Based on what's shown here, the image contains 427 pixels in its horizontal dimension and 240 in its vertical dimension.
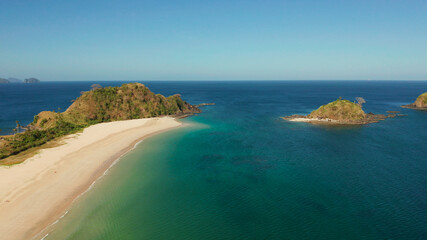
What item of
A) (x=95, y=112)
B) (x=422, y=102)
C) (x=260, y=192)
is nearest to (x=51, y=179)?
(x=260, y=192)

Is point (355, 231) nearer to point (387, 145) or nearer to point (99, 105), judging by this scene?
point (387, 145)

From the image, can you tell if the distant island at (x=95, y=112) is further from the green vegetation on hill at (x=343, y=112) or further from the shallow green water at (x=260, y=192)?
Answer: the green vegetation on hill at (x=343, y=112)

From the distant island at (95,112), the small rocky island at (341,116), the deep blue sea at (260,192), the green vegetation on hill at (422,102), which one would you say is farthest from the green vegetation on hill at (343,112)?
the distant island at (95,112)

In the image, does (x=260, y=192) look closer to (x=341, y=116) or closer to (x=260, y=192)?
(x=260, y=192)

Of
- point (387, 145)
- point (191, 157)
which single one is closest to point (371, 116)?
point (387, 145)

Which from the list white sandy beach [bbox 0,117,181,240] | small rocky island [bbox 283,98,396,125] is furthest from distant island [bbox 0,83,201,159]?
small rocky island [bbox 283,98,396,125]
